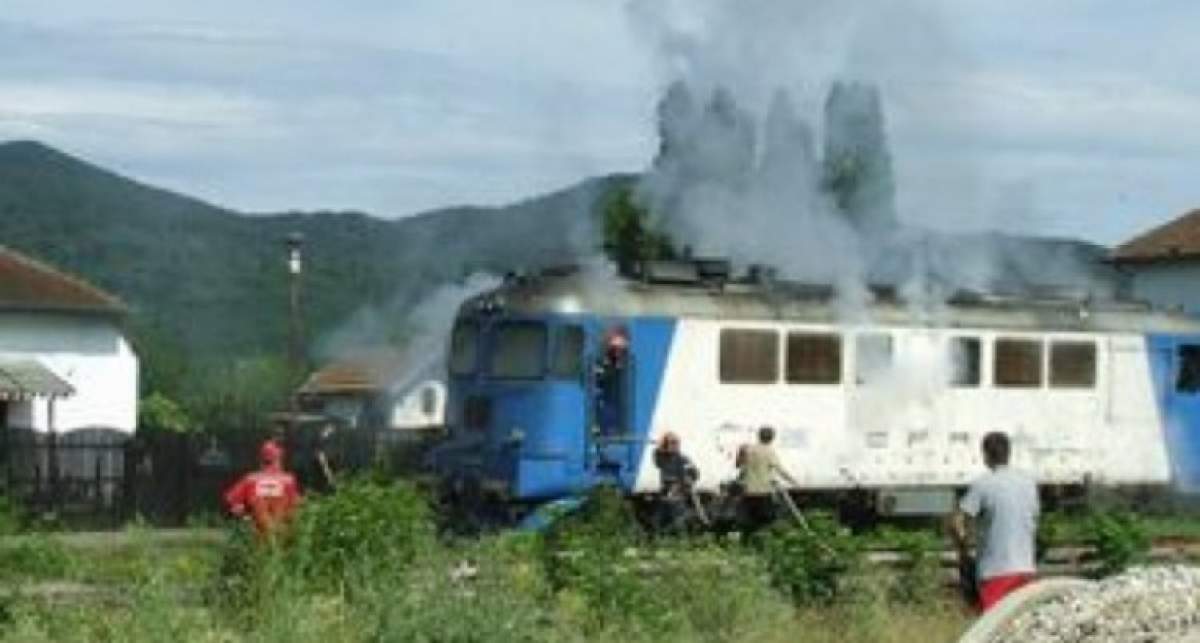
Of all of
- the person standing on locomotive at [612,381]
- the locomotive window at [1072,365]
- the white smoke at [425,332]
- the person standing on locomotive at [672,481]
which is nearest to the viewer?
the person standing on locomotive at [672,481]

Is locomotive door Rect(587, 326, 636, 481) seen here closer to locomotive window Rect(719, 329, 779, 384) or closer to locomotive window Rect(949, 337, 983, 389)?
locomotive window Rect(719, 329, 779, 384)

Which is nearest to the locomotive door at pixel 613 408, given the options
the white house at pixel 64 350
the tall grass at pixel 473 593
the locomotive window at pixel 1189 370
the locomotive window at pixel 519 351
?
the locomotive window at pixel 519 351

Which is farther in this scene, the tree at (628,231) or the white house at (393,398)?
the tree at (628,231)

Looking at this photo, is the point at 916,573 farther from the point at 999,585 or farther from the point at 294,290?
the point at 294,290

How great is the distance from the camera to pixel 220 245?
15038 centimetres

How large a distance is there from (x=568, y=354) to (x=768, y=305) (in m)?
2.58

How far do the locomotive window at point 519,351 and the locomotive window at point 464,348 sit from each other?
0.42m

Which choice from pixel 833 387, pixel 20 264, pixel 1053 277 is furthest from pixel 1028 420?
pixel 20 264

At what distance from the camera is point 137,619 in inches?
467

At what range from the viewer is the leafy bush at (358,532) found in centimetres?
1415

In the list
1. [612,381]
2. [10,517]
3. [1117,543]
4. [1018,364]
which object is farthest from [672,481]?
[10,517]

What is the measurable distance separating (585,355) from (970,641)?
615 inches

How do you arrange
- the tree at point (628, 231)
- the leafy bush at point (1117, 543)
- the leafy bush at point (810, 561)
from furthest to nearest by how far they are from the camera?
the tree at point (628, 231), the leafy bush at point (1117, 543), the leafy bush at point (810, 561)

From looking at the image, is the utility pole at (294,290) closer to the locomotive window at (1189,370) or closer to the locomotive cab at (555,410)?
the locomotive cab at (555,410)
